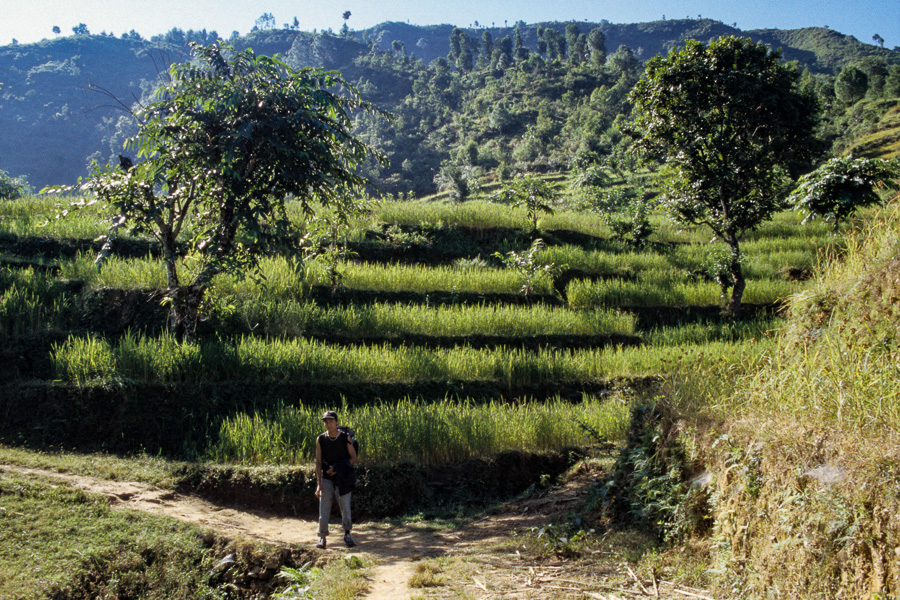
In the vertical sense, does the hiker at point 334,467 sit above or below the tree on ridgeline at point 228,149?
below

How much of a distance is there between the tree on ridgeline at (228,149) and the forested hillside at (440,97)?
27252mm

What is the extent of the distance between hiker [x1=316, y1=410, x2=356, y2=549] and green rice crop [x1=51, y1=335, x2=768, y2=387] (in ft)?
10.3

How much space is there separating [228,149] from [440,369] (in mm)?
4601

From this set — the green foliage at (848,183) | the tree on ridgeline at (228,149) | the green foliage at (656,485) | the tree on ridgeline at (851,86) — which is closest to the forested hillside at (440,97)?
the tree on ridgeline at (851,86)

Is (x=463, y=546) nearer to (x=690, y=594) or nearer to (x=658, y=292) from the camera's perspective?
(x=690, y=594)

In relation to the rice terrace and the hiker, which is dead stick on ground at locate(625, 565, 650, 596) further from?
the hiker

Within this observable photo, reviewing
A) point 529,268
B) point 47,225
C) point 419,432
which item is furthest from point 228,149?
point 529,268

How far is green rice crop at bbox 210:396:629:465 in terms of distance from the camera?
6.66 metres


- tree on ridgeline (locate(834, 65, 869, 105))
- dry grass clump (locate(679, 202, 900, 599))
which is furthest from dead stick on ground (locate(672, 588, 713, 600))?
tree on ridgeline (locate(834, 65, 869, 105))

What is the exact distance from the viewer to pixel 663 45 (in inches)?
5930

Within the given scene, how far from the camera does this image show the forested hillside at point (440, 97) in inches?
1901

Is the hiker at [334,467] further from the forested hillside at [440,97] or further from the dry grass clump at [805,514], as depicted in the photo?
the forested hillside at [440,97]

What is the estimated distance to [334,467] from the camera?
5.29 metres

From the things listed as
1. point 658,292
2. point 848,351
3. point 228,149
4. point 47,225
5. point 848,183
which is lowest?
Answer: point 658,292
